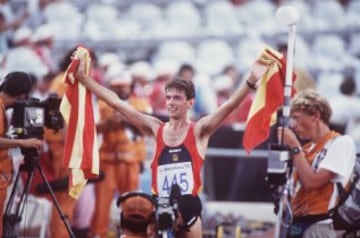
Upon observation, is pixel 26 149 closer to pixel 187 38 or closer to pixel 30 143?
pixel 30 143

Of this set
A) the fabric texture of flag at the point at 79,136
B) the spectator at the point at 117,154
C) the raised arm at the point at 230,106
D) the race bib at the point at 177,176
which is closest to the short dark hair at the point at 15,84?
the fabric texture of flag at the point at 79,136

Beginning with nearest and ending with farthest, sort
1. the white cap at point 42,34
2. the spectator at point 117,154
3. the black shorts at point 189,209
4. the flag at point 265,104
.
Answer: the black shorts at point 189,209 < the flag at point 265,104 < the spectator at point 117,154 < the white cap at point 42,34

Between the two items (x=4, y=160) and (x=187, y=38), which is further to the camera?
Answer: (x=187, y=38)

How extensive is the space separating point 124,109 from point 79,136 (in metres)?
0.48

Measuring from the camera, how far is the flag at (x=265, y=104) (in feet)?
26.6

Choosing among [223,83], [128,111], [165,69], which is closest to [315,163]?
[128,111]

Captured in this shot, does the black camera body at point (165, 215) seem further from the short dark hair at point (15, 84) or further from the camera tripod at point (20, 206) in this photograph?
the short dark hair at point (15, 84)

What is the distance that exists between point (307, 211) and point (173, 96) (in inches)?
52.7

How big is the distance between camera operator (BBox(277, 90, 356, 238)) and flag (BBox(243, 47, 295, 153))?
0.18m

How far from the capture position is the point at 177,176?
25.2ft

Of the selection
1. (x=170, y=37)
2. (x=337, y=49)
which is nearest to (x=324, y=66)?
(x=337, y=49)

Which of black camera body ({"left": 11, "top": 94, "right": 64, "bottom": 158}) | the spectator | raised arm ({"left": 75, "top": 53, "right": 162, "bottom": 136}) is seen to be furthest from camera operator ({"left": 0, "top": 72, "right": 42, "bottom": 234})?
the spectator

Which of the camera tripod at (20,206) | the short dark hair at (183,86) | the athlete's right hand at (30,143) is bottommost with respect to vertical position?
the camera tripod at (20,206)

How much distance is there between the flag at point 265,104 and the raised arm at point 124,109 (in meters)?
0.79
